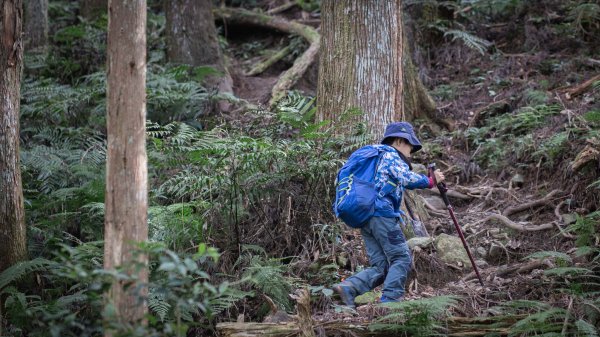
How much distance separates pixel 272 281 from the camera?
6863 millimetres

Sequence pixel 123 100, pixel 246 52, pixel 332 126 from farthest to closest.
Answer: pixel 246 52 → pixel 332 126 → pixel 123 100

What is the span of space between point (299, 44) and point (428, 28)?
2.92 m

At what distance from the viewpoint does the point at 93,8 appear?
16.6 meters

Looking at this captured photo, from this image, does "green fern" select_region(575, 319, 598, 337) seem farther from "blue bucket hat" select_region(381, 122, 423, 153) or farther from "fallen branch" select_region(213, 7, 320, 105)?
"fallen branch" select_region(213, 7, 320, 105)

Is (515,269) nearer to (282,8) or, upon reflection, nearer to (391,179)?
(391,179)

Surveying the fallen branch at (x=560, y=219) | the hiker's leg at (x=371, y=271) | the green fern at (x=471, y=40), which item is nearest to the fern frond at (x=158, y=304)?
the hiker's leg at (x=371, y=271)

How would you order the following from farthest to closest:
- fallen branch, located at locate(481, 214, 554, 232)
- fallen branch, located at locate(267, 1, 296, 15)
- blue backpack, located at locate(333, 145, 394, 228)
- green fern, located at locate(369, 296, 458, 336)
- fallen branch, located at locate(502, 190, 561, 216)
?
1. fallen branch, located at locate(267, 1, 296, 15)
2. fallen branch, located at locate(502, 190, 561, 216)
3. fallen branch, located at locate(481, 214, 554, 232)
4. blue backpack, located at locate(333, 145, 394, 228)
5. green fern, located at locate(369, 296, 458, 336)

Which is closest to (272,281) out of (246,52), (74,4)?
(246,52)

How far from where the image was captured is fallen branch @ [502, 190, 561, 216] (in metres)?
8.76

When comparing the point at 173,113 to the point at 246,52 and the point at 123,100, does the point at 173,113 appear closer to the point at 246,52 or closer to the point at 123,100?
the point at 246,52

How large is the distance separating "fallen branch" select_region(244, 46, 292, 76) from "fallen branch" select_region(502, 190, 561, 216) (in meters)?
7.42

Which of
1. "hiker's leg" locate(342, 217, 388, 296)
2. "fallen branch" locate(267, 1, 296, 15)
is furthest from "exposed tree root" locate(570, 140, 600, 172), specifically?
"fallen branch" locate(267, 1, 296, 15)

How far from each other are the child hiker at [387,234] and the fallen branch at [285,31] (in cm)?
476

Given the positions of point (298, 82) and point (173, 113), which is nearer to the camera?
point (173, 113)
